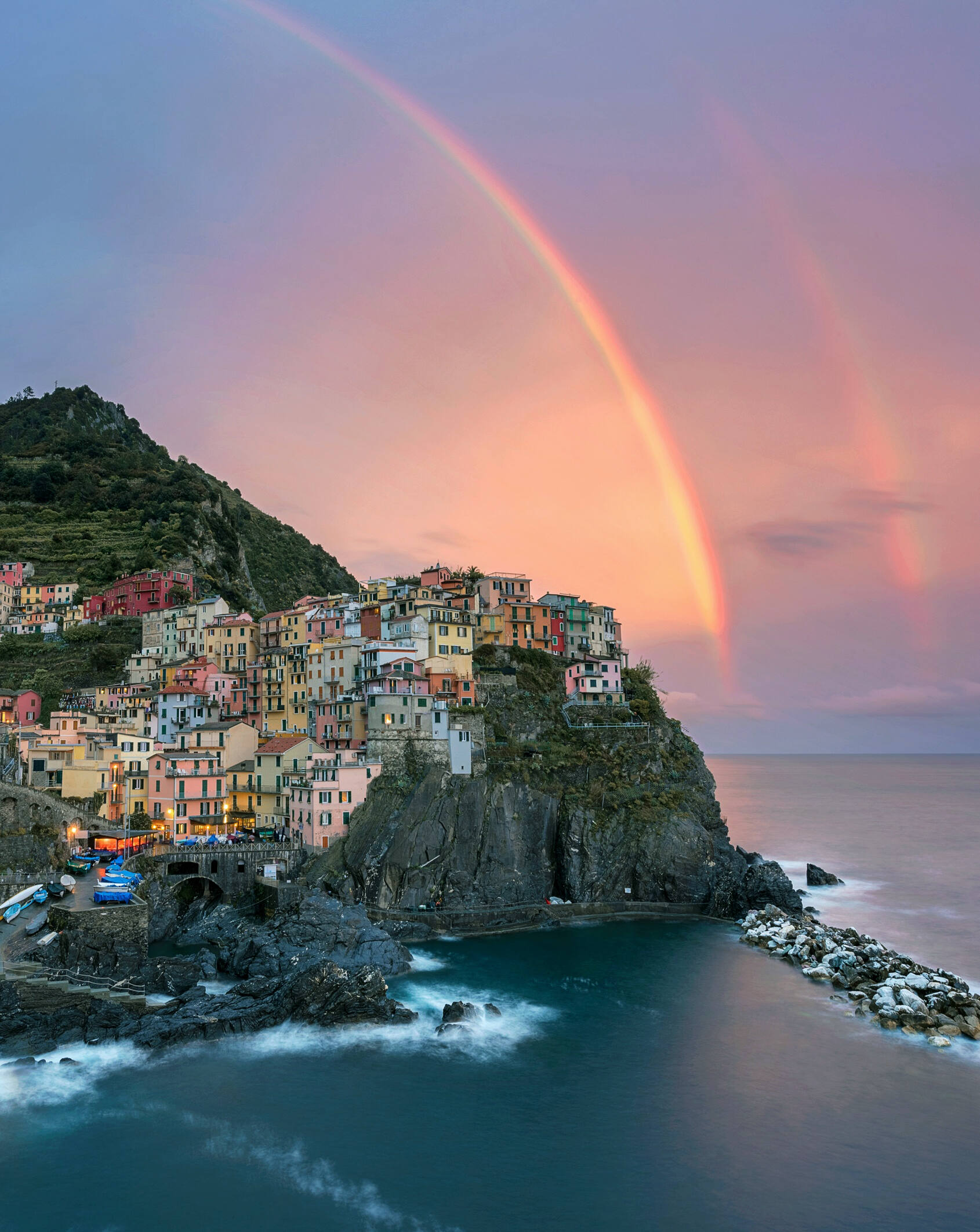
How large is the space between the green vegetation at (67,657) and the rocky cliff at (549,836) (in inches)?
2016

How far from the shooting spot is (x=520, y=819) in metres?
80.0

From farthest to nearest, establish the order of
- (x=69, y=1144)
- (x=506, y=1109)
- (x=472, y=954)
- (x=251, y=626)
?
(x=251, y=626), (x=472, y=954), (x=506, y=1109), (x=69, y=1144)

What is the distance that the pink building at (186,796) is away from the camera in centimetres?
8400

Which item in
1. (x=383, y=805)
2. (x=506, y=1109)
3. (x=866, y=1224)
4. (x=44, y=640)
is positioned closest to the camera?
(x=866, y=1224)

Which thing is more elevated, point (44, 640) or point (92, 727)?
point (44, 640)

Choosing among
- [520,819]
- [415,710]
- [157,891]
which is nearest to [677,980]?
[520,819]

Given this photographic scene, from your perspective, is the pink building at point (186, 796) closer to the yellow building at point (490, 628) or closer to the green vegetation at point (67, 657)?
the green vegetation at point (67, 657)

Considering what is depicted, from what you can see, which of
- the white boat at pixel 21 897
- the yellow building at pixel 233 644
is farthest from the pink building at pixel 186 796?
the yellow building at pixel 233 644

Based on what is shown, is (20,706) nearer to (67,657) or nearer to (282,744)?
(67,657)

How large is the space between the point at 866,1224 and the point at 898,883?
249 ft

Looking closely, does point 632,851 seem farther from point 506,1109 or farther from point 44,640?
point 44,640

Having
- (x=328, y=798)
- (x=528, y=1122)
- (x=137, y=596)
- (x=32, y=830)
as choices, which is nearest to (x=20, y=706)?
(x=137, y=596)

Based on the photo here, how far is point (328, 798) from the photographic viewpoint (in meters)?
81.6

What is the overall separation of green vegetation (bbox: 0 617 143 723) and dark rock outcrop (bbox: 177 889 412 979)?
54648 millimetres
